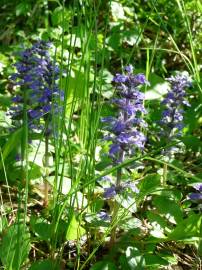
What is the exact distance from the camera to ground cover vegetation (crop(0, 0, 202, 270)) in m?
1.61

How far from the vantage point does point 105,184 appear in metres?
2.08

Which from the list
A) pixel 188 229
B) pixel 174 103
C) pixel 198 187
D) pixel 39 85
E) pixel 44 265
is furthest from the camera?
pixel 174 103

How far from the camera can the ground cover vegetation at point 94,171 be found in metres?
1.61

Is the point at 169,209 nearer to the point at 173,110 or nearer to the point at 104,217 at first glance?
the point at 104,217

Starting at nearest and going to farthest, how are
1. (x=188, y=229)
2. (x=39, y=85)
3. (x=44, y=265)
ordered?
1. (x=44, y=265)
2. (x=188, y=229)
3. (x=39, y=85)

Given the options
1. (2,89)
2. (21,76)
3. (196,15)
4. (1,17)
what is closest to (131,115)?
(21,76)

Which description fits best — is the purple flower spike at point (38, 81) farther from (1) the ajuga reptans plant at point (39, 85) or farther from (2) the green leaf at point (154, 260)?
(2) the green leaf at point (154, 260)

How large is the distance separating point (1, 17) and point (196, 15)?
147cm

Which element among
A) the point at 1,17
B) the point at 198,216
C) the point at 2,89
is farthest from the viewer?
the point at 1,17

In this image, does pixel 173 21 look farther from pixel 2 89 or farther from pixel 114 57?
pixel 2 89

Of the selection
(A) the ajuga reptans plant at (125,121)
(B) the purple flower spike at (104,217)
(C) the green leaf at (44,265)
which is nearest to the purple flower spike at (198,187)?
(A) the ajuga reptans plant at (125,121)

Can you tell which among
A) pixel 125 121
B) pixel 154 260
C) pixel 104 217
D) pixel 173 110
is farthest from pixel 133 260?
pixel 173 110

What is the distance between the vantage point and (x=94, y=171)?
1.73 metres

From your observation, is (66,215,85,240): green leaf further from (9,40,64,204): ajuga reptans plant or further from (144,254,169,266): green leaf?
(9,40,64,204): ajuga reptans plant
